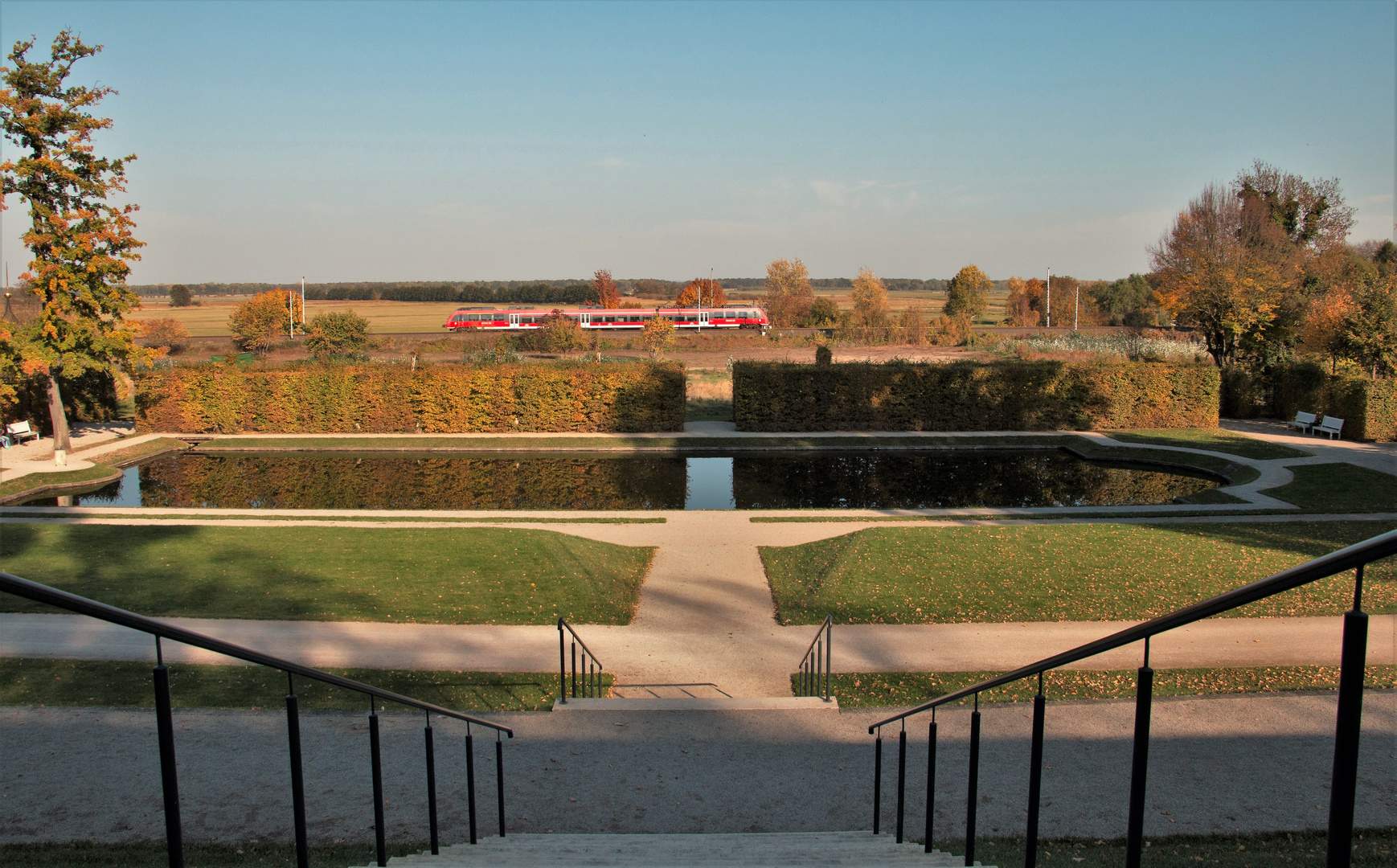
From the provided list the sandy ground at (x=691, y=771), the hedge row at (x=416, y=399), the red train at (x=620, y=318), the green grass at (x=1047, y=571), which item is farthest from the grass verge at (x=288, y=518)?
the red train at (x=620, y=318)

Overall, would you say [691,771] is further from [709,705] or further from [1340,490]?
[1340,490]

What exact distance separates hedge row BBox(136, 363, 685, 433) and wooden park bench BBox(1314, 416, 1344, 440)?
19.7 m

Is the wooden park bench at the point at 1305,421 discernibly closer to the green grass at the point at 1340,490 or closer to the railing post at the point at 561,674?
the green grass at the point at 1340,490

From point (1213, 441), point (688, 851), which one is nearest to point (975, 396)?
point (1213, 441)

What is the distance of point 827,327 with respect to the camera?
7088 centimetres

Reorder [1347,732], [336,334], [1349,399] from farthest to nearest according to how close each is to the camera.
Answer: [336,334] < [1349,399] < [1347,732]

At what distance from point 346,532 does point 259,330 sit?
159 feet

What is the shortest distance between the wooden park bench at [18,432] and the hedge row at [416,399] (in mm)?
3217

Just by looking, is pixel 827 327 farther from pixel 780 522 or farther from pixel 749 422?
pixel 780 522

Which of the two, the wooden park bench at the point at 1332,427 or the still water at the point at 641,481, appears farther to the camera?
the wooden park bench at the point at 1332,427

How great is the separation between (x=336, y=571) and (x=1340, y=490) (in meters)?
20.1

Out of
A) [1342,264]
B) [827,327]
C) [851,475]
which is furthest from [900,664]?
[827,327]

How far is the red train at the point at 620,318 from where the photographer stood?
62.2 metres

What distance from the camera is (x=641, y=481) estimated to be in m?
22.5
